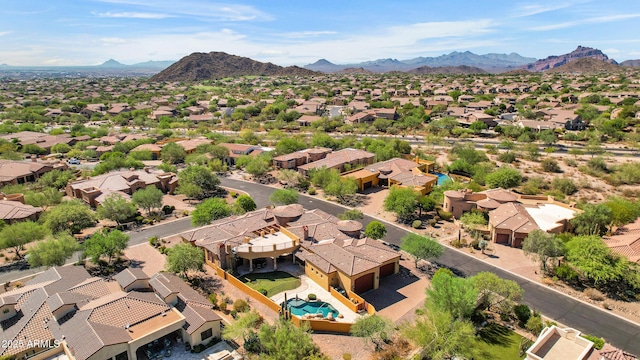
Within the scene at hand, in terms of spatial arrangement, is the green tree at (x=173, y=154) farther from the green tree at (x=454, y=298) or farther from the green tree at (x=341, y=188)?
the green tree at (x=454, y=298)

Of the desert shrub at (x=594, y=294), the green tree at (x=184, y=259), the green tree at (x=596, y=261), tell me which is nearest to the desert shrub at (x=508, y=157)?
the green tree at (x=596, y=261)

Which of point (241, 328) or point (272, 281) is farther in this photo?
point (272, 281)

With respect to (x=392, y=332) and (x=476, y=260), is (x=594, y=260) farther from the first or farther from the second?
(x=392, y=332)

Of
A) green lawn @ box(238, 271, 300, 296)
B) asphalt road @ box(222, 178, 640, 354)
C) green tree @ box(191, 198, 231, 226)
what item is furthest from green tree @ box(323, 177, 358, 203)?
green lawn @ box(238, 271, 300, 296)

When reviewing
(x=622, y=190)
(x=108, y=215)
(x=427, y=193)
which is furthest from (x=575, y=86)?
(x=108, y=215)

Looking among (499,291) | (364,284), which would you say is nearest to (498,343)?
(499,291)

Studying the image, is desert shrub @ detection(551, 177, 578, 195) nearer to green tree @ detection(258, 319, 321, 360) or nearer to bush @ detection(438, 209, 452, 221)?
bush @ detection(438, 209, 452, 221)

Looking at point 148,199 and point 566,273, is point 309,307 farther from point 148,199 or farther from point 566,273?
point 148,199

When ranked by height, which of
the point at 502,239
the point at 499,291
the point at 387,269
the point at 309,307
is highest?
the point at 499,291
